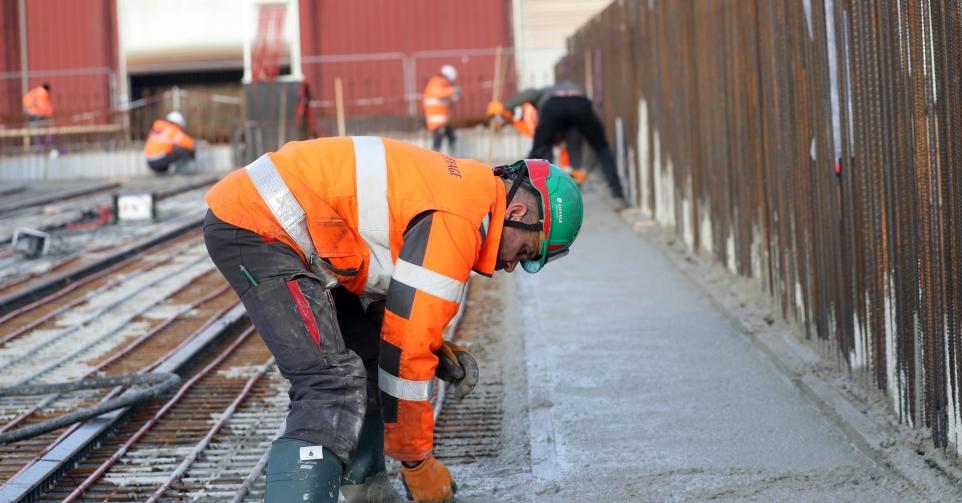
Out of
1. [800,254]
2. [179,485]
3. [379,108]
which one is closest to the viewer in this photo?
[179,485]

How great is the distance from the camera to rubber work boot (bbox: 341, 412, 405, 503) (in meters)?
4.35

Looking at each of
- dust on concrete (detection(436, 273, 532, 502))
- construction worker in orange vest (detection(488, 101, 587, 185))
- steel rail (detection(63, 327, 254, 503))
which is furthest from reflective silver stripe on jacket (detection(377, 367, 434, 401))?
construction worker in orange vest (detection(488, 101, 587, 185))

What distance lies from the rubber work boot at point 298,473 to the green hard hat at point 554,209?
0.93 metres

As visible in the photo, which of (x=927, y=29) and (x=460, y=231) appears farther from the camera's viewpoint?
(x=927, y=29)

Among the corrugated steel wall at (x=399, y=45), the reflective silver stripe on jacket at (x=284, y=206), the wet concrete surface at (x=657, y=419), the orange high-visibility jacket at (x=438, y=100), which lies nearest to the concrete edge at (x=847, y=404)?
the wet concrete surface at (x=657, y=419)

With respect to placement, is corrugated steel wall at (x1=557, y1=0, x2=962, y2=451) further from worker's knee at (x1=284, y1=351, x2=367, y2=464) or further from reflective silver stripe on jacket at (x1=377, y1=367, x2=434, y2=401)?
worker's knee at (x1=284, y1=351, x2=367, y2=464)

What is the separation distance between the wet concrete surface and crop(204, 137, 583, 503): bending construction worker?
0.99 metres

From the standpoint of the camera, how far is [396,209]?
11.9ft

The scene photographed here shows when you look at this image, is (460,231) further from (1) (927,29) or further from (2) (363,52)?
(2) (363,52)

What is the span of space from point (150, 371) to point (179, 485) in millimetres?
2123

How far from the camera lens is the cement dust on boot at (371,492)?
4344mm

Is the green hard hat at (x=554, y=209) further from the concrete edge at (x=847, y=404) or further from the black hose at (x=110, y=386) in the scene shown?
the black hose at (x=110, y=386)

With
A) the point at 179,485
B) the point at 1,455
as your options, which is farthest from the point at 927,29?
the point at 1,455

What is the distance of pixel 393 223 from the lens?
3.66 metres
